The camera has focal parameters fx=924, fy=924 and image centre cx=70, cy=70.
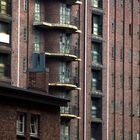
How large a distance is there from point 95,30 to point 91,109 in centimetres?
808

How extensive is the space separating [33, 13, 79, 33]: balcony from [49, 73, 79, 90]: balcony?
174 inches

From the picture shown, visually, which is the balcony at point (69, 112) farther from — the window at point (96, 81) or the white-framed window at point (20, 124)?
the white-framed window at point (20, 124)

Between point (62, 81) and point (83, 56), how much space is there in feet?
19.3

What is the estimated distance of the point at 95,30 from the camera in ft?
309

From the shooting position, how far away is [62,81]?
87062 mm

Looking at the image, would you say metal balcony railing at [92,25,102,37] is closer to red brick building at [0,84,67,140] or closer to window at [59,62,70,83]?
window at [59,62,70,83]

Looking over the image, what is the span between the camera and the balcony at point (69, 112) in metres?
87.2

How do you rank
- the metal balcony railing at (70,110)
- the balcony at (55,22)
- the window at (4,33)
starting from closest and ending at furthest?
the window at (4,33)
the balcony at (55,22)
the metal balcony railing at (70,110)

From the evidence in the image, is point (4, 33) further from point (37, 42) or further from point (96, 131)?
point (96, 131)

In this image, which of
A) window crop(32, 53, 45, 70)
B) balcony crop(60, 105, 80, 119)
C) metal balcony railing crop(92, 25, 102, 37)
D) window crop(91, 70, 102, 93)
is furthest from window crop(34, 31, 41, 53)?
window crop(32, 53, 45, 70)

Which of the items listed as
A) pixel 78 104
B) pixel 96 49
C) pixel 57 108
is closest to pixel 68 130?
pixel 78 104

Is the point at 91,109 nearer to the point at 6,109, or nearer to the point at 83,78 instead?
the point at 83,78

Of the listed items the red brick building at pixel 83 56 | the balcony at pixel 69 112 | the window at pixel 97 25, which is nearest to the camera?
the red brick building at pixel 83 56

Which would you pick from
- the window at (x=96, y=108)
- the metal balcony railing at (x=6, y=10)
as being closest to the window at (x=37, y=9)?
the metal balcony railing at (x=6, y=10)
